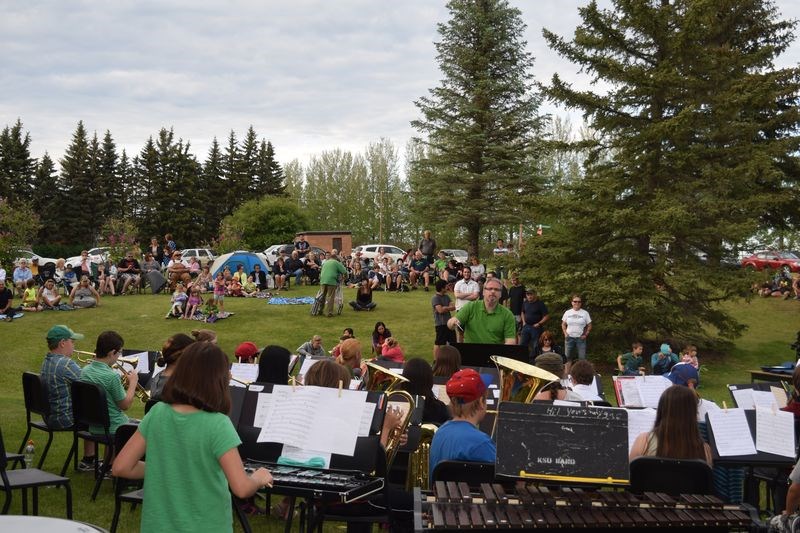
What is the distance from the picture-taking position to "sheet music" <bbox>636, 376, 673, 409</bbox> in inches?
309

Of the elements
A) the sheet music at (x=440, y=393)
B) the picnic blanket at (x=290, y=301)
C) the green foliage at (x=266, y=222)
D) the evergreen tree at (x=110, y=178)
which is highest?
the evergreen tree at (x=110, y=178)

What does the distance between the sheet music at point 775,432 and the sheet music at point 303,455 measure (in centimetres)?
361

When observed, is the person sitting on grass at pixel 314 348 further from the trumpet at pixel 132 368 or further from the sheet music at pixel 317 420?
the sheet music at pixel 317 420

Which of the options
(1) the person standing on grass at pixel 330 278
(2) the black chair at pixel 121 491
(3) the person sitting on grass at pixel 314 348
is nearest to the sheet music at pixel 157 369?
(2) the black chair at pixel 121 491

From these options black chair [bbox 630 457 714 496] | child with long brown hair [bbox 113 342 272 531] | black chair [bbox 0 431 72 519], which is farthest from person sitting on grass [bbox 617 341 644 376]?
child with long brown hair [bbox 113 342 272 531]

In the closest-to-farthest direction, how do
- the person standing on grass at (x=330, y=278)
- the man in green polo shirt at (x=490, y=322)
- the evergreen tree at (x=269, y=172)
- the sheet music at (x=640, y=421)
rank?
the sheet music at (x=640, y=421), the man in green polo shirt at (x=490, y=322), the person standing on grass at (x=330, y=278), the evergreen tree at (x=269, y=172)

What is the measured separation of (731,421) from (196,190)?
194 feet

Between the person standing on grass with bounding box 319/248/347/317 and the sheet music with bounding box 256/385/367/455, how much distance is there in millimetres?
16995

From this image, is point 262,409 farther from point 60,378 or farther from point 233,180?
point 233,180

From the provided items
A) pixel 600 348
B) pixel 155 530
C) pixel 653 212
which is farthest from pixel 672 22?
pixel 155 530

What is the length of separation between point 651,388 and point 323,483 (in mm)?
4671

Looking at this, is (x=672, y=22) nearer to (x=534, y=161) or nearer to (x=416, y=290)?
(x=416, y=290)

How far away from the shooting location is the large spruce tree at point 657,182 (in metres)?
16.9

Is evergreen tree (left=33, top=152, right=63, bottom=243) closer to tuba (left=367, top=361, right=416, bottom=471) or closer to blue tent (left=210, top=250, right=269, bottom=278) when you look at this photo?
blue tent (left=210, top=250, right=269, bottom=278)
